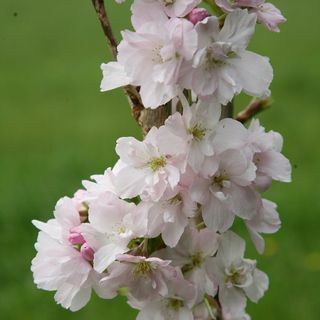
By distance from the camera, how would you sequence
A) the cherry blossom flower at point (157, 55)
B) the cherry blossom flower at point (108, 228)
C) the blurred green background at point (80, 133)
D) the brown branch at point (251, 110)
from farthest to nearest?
the blurred green background at point (80, 133)
the brown branch at point (251, 110)
the cherry blossom flower at point (108, 228)
the cherry blossom flower at point (157, 55)

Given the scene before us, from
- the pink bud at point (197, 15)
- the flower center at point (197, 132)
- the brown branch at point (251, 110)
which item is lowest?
the brown branch at point (251, 110)

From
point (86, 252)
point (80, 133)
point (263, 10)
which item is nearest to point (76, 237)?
point (86, 252)

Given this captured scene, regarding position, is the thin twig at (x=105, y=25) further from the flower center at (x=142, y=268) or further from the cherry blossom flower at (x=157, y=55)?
the flower center at (x=142, y=268)

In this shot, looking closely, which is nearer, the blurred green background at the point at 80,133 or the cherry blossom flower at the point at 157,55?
the cherry blossom flower at the point at 157,55

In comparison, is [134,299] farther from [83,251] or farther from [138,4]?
[138,4]

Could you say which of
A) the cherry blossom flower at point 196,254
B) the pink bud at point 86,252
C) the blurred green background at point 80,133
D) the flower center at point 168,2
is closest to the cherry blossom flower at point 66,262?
the pink bud at point 86,252

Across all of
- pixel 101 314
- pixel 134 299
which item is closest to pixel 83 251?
pixel 134 299

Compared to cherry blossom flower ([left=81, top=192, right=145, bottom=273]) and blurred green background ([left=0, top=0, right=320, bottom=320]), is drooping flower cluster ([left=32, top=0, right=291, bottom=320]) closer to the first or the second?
cherry blossom flower ([left=81, top=192, right=145, bottom=273])

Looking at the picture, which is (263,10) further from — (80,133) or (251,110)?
(80,133)
